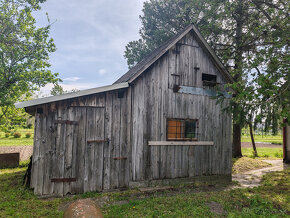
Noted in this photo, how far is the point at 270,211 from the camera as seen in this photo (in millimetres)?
5508

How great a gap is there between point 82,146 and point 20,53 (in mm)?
8913

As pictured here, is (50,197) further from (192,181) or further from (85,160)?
(192,181)

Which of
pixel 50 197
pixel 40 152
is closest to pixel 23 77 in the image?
pixel 40 152

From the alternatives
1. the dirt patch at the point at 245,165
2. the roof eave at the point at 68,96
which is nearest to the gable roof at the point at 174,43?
the roof eave at the point at 68,96

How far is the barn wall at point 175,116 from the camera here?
762 centimetres

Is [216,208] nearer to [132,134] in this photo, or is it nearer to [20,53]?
[132,134]

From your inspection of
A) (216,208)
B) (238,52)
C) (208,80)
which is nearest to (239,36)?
(238,52)

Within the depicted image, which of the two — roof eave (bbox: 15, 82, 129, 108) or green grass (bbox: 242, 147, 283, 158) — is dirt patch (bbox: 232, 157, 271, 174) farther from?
roof eave (bbox: 15, 82, 129, 108)

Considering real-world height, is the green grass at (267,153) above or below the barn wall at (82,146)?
below

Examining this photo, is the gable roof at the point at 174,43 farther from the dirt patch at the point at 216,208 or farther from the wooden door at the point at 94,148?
the dirt patch at the point at 216,208

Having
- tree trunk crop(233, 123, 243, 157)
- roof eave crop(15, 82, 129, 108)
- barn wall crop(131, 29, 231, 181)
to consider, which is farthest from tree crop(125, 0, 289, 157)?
roof eave crop(15, 82, 129, 108)

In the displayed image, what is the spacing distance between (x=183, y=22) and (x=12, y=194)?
1649cm

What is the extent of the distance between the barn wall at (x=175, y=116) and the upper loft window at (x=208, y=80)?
230 mm

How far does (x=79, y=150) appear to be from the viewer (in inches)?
264
